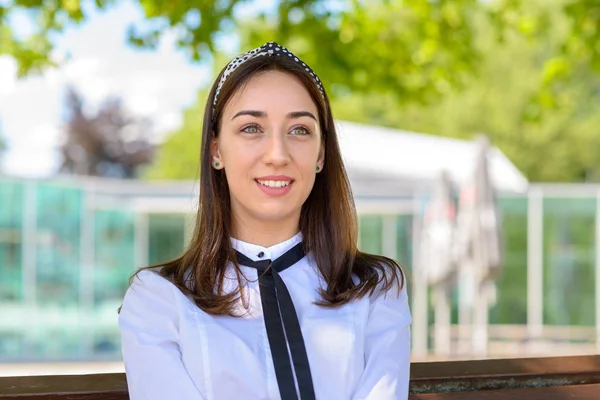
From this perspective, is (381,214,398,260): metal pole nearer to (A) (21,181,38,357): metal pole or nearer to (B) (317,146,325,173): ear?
(A) (21,181,38,357): metal pole

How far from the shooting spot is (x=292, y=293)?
1.82 metres

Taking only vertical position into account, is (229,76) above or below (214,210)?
above

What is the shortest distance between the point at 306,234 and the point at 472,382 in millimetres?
499

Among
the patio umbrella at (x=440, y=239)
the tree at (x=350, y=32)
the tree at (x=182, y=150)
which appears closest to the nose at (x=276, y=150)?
the tree at (x=350, y=32)

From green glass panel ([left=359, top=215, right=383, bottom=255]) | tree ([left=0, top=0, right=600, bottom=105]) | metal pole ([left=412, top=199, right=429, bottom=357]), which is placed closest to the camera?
tree ([left=0, top=0, right=600, bottom=105])

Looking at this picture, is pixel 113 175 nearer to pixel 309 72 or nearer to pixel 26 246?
pixel 26 246

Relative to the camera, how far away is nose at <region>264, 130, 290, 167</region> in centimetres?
175

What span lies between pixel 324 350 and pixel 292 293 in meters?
0.14

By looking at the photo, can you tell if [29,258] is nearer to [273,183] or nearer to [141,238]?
[141,238]

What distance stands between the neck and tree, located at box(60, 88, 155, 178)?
34946mm

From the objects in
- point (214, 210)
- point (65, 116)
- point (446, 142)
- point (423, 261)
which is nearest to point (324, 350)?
point (214, 210)

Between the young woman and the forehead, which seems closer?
the young woman

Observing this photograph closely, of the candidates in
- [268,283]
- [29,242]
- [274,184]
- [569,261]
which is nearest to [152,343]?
[268,283]

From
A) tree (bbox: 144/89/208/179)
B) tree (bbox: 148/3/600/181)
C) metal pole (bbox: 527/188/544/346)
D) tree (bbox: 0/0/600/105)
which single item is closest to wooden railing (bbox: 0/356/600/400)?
tree (bbox: 0/0/600/105)
